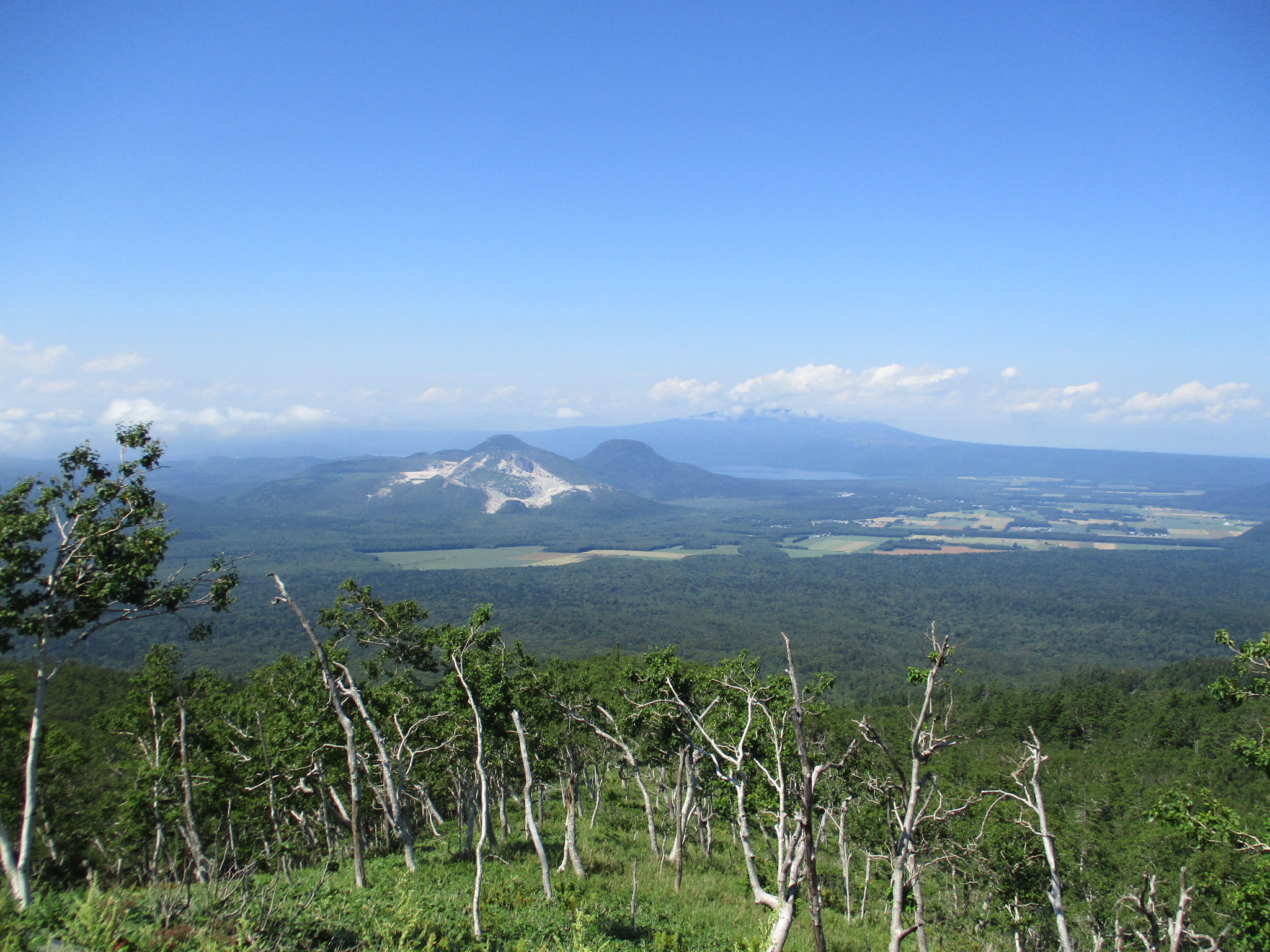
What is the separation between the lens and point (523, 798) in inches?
990

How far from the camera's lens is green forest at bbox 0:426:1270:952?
9.15 metres

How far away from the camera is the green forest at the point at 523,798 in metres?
9.15

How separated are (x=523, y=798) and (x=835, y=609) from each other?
426 feet

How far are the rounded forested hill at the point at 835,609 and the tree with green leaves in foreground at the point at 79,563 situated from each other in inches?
3471

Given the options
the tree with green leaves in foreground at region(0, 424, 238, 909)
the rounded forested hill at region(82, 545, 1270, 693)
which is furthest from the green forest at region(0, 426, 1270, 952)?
the rounded forested hill at region(82, 545, 1270, 693)

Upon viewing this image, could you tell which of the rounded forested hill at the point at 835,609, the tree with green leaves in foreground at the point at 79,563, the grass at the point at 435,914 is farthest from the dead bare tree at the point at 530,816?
the rounded forested hill at the point at 835,609

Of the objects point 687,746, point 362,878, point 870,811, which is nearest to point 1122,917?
point 870,811

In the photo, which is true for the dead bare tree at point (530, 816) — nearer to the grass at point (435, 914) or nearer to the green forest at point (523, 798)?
the green forest at point (523, 798)

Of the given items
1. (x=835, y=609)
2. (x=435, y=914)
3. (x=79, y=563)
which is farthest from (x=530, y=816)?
(x=835, y=609)

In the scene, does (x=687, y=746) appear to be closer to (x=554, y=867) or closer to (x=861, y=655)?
(x=554, y=867)

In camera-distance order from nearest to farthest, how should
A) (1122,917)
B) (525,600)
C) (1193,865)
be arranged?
(1193,865) → (1122,917) → (525,600)

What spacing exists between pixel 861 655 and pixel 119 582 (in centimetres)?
11036

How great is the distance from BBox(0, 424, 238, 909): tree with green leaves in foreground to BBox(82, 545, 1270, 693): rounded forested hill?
88.2 meters

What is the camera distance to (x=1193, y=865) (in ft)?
71.5
